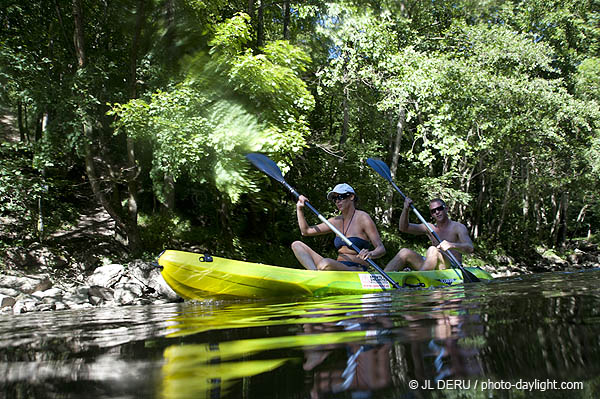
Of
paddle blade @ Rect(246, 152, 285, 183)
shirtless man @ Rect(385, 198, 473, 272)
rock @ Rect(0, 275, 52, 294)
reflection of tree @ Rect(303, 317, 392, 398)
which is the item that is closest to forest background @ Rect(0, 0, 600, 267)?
paddle blade @ Rect(246, 152, 285, 183)

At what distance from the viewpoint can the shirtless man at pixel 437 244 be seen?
5.93 m

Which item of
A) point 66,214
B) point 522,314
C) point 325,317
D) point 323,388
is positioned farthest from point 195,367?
point 66,214

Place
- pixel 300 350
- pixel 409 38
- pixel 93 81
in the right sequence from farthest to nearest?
pixel 409 38 < pixel 93 81 < pixel 300 350

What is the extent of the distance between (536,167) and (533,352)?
741 inches

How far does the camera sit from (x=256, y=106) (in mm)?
9125

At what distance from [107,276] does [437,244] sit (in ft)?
19.9

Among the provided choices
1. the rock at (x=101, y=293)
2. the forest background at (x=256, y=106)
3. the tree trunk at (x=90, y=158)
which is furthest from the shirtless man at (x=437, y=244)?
the tree trunk at (x=90, y=158)

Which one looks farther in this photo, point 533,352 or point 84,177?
point 84,177

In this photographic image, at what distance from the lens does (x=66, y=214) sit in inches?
436

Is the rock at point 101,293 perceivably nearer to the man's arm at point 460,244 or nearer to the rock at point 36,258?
the rock at point 36,258

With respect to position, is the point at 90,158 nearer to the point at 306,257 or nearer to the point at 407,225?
the point at 306,257

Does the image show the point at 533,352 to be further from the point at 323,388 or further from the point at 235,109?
the point at 235,109

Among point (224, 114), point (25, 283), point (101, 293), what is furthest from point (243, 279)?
point (25, 283)

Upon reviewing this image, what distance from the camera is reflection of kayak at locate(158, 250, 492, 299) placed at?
4.48 meters
